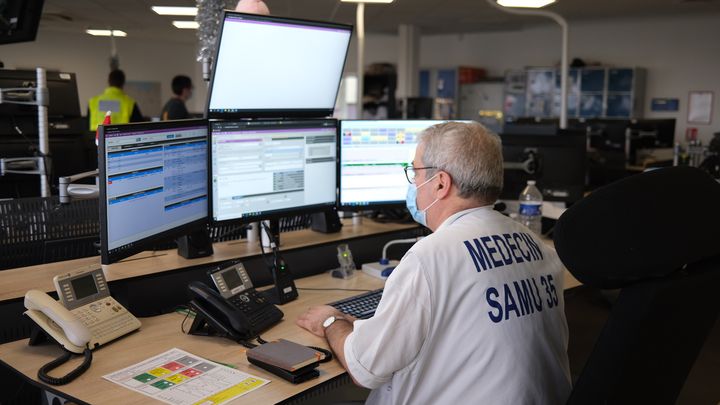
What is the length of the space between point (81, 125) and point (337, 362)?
7.81 feet

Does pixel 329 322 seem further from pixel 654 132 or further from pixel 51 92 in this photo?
pixel 654 132

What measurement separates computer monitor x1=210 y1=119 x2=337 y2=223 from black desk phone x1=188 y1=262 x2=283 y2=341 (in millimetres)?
326

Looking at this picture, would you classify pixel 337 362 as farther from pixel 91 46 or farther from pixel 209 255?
pixel 91 46

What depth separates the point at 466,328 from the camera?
51.5 inches

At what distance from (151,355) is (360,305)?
0.63 metres

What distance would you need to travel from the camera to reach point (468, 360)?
132 cm

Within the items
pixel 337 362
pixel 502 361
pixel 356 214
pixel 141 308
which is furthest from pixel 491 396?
pixel 356 214

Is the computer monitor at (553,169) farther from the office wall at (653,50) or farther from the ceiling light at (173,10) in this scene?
the office wall at (653,50)

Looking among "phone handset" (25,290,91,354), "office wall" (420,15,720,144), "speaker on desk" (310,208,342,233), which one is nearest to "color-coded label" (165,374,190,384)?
"phone handset" (25,290,91,354)

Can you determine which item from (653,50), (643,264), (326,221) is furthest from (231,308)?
(653,50)

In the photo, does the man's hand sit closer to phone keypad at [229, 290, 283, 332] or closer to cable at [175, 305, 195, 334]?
phone keypad at [229, 290, 283, 332]

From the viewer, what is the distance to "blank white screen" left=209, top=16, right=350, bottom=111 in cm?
214

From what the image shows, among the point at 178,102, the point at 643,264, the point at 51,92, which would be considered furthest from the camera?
the point at 178,102

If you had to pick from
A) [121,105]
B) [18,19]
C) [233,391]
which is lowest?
[233,391]
